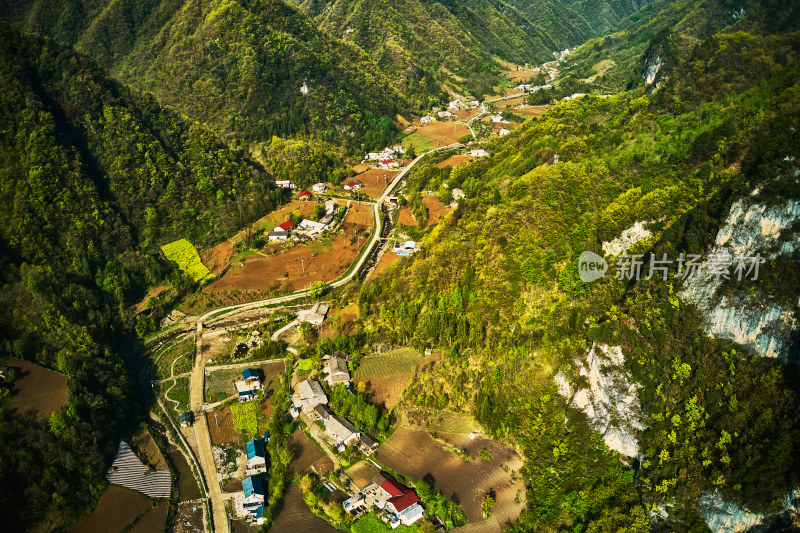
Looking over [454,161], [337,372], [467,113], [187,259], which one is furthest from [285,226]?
[467,113]

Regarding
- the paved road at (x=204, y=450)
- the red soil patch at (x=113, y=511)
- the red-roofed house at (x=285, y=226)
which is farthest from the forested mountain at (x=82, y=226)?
the red-roofed house at (x=285, y=226)

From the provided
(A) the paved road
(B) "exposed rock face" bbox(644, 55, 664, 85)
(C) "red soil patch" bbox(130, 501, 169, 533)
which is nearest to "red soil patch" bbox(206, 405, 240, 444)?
(A) the paved road

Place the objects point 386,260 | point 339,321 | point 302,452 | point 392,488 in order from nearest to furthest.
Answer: point 392,488 < point 302,452 < point 339,321 < point 386,260

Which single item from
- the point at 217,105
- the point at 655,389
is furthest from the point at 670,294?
the point at 217,105

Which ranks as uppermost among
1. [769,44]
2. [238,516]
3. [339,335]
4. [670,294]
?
[769,44]

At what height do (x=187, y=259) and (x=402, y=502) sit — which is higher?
(x=402, y=502)

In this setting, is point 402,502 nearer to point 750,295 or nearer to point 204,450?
point 204,450

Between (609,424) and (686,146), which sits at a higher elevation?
(686,146)

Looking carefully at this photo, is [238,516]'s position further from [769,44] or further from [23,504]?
[769,44]
